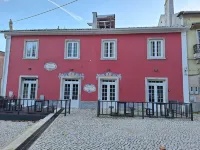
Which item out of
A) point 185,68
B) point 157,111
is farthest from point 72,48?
point 185,68

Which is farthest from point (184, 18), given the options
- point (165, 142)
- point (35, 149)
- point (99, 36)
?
point (35, 149)

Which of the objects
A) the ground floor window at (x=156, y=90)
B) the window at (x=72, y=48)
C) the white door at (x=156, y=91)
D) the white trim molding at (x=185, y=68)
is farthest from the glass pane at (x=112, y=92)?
the white trim molding at (x=185, y=68)

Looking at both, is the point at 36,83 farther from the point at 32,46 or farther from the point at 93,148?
the point at 93,148

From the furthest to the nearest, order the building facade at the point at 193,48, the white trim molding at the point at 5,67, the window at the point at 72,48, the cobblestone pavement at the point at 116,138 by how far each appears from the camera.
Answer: the window at the point at 72,48
the white trim molding at the point at 5,67
the building facade at the point at 193,48
the cobblestone pavement at the point at 116,138

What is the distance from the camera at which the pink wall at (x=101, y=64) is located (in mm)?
11859

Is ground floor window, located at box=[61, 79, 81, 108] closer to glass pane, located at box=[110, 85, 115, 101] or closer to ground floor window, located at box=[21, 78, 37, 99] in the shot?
ground floor window, located at box=[21, 78, 37, 99]

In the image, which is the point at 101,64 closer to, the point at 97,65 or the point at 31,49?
the point at 97,65

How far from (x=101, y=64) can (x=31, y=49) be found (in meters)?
5.57

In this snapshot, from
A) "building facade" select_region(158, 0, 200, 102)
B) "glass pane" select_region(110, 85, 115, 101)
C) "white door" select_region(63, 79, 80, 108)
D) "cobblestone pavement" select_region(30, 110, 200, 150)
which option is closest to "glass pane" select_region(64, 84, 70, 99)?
"white door" select_region(63, 79, 80, 108)

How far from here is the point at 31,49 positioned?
43.0ft

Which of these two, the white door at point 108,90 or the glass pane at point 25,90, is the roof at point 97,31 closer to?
the white door at point 108,90

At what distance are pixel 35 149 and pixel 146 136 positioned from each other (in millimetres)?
3267

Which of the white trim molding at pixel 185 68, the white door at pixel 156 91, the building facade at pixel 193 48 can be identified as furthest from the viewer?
the white door at pixel 156 91

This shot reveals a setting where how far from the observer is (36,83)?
41.4ft
